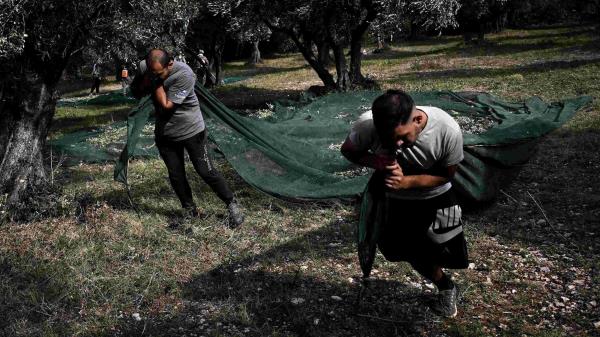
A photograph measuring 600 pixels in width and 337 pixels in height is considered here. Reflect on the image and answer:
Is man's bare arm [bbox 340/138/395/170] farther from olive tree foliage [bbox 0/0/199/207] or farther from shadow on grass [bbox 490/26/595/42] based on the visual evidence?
shadow on grass [bbox 490/26/595/42]

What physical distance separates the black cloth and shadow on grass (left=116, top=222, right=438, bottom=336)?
1.38 ft

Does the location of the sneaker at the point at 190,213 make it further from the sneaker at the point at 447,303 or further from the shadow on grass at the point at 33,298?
the sneaker at the point at 447,303

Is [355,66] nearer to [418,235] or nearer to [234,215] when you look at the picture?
[234,215]

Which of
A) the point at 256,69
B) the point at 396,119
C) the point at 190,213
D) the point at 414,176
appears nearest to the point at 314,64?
the point at 190,213

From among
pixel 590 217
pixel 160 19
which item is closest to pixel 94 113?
pixel 160 19

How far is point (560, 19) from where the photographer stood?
4322 cm

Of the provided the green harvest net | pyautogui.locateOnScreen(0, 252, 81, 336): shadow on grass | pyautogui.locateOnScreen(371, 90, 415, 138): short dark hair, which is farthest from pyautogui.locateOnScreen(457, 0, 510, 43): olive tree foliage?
pyautogui.locateOnScreen(371, 90, 415, 138): short dark hair

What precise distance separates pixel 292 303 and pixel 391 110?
6.55 feet

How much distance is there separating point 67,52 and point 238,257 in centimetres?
337

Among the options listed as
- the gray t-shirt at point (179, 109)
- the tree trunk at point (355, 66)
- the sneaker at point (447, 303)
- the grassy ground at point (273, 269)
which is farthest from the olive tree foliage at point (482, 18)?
the sneaker at point (447, 303)

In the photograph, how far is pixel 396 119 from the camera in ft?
10.5

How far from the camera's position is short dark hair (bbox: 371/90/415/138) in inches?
125

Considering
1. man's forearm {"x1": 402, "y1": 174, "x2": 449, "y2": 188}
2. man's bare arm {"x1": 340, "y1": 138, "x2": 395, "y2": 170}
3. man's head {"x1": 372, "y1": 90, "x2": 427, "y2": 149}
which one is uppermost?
man's head {"x1": 372, "y1": 90, "x2": 427, "y2": 149}

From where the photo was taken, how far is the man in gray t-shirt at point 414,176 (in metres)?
3.29
